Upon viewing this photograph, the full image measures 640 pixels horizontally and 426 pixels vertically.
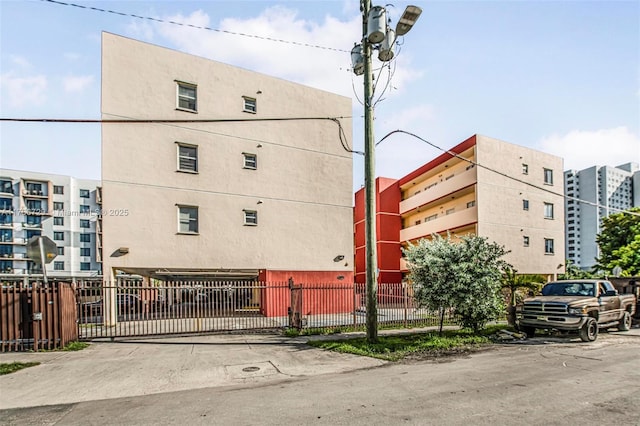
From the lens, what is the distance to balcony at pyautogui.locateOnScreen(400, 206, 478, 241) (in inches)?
1199

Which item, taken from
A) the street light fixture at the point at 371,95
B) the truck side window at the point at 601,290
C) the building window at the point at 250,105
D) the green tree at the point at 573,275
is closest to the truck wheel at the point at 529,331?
the truck side window at the point at 601,290

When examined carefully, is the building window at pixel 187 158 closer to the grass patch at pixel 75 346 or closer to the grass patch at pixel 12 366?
the grass patch at pixel 75 346

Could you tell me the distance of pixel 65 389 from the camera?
7465 millimetres

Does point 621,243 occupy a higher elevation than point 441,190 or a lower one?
lower

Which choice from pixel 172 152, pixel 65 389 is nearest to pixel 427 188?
pixel 172 152

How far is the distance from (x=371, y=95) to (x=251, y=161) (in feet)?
37.7

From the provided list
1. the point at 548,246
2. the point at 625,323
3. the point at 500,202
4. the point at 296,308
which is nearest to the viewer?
the point at 625,323

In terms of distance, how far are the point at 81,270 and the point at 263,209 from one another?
6678 centimetres

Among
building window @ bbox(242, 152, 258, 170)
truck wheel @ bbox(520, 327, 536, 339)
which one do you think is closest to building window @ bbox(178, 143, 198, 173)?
building window @ bbox(242, 152, 258, 170)

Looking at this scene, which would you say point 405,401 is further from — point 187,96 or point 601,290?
point 187,96

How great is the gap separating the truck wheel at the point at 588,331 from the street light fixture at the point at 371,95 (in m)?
6.56

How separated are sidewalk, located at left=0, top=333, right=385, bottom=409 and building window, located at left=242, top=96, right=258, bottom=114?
13.7 metres

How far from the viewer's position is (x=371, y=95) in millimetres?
11648

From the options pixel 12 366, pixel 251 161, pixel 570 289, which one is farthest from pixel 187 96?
pixel 570 289
